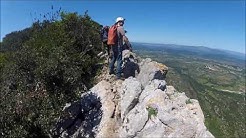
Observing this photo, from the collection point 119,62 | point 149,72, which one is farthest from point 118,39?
point 149,72

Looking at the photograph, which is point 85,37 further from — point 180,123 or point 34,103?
point 180,123

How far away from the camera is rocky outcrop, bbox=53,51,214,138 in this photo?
20.0 m

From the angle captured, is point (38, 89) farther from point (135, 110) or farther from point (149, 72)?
point (149, 72)

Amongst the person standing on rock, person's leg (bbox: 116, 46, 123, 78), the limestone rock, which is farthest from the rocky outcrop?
the person standing on rock

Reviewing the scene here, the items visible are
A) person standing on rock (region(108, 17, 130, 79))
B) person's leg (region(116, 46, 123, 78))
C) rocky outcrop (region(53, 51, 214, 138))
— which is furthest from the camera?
person's leg (region(116, 46, 123, 78))

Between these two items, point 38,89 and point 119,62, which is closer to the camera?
point 38,89

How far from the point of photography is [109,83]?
2825cm

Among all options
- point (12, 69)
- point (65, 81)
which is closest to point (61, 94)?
point (65, 81)

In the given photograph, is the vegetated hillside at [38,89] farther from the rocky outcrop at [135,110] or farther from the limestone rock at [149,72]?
the limestone rock at [149,72]

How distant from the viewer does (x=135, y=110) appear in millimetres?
22391

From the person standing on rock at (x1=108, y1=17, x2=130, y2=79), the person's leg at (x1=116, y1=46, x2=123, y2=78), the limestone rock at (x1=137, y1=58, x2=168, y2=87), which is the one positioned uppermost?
the person standing on rock at (x1=108, y1=17, x2=130, y2=79)

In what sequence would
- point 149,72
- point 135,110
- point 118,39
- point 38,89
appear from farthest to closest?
1. point 149,72
2. point 118,39
3. point 38,89
4. point 135,110

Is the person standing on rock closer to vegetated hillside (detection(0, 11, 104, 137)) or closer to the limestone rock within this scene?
the limestone rock

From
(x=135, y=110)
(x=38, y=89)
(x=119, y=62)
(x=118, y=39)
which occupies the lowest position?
(x=135, y=110)
